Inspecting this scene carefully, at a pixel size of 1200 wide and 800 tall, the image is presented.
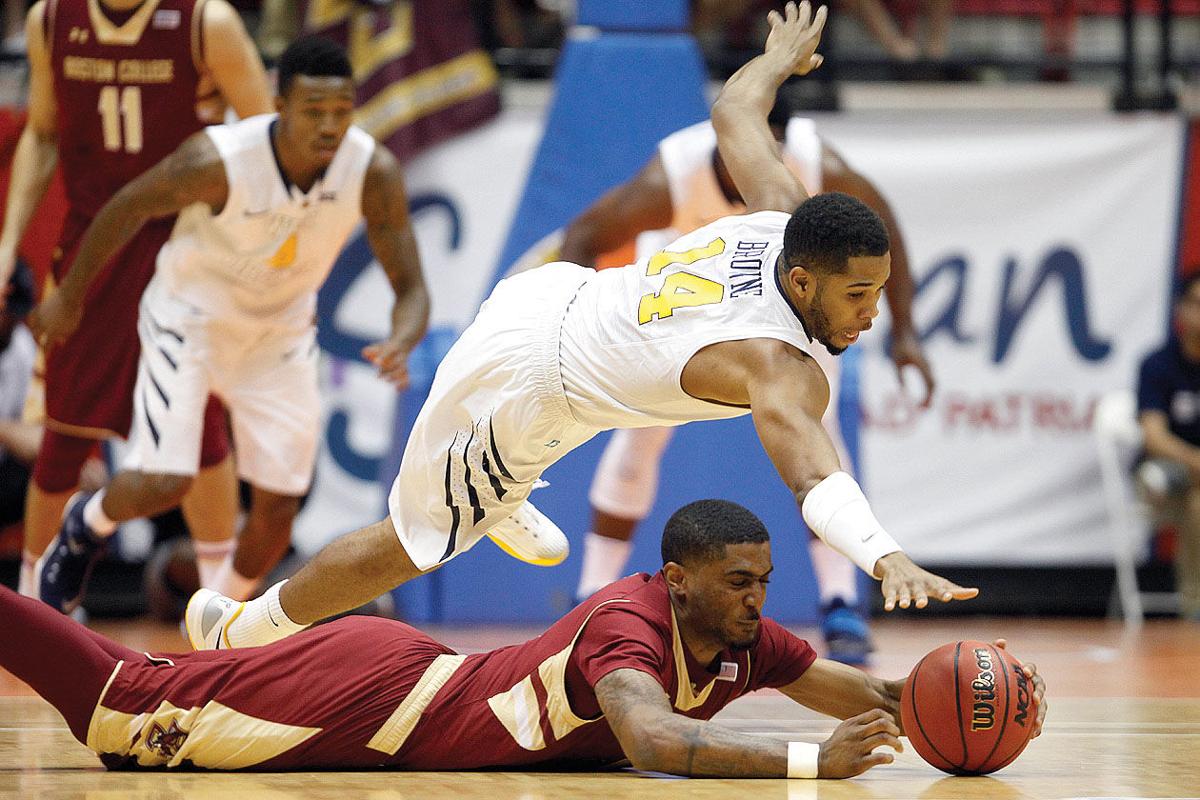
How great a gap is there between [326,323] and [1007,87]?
13.9 feet

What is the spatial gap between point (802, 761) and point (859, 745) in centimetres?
14

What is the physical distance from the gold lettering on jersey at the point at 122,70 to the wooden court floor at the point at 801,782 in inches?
91.0

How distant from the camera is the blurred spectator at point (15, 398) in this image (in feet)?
28.9

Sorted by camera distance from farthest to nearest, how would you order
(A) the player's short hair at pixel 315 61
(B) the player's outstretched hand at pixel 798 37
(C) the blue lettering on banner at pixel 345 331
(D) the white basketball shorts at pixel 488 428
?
(C) the blue lettering on banner at pixel 345 331
(A) the player's short hair at pixel 315 61
(B) the player's outstretched hand at pixel 798 37
(D) the white basketball shorts at pixel 488 428

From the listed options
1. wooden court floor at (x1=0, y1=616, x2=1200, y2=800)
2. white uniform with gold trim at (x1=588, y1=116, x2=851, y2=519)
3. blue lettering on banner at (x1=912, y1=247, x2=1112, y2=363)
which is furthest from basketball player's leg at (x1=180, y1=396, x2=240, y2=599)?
blue lettering on banner at (x1=912, y1=247, x2=1112, y2=363)

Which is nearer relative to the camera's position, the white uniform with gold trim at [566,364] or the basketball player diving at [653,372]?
the basketball player diving at [653,372]

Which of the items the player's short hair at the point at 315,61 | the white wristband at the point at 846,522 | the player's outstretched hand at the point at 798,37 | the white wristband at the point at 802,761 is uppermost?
the player's outstretched hand at the point at 798,37

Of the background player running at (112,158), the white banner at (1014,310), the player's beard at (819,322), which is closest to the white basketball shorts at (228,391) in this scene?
the background player running at (112,158)

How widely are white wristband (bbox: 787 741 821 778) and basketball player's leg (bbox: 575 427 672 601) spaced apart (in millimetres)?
3457

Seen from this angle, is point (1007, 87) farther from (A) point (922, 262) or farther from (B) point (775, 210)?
(B) point (775, 210)

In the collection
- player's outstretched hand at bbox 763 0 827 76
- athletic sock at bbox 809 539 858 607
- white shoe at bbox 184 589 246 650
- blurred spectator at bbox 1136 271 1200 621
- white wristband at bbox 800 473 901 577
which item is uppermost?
player's outstretched hand at bbox 763 0 827 76

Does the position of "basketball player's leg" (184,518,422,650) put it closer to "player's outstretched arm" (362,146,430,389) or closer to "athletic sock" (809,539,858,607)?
"player's outstretched arm" (362,146,430,389)

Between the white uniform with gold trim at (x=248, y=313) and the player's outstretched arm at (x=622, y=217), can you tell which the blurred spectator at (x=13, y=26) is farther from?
the player's outstretched arm at (x=622, y=217)

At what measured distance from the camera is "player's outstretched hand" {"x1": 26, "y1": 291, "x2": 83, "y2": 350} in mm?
6441
